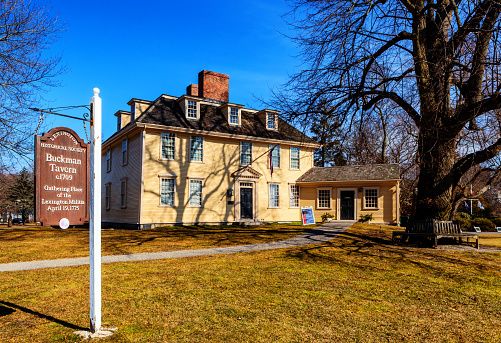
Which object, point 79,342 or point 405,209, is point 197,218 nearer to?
point 79,342

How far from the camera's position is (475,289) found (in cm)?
796

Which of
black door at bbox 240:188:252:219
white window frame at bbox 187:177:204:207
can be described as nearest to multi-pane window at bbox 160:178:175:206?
white window frame at bbox 187:177:204:207

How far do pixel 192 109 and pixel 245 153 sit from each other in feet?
15.7

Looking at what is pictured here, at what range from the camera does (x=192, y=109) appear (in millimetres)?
25453

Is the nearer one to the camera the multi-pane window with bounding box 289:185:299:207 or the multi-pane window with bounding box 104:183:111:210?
the multi-pane window with bounding box 104:183:111:210

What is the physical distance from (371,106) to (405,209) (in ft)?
92.1

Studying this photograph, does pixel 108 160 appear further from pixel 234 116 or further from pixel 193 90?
pixel 234 116

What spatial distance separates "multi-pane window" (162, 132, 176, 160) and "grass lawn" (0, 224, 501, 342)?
1346cm

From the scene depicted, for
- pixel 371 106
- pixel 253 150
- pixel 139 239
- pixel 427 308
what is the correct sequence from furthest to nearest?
pixel 253 150
pixel 139 239
pixel 371 106
pixel 427 308

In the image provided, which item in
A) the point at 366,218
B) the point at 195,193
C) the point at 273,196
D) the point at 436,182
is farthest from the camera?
the point at 273,196

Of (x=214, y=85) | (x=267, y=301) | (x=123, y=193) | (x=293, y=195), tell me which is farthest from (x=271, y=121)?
(x=267, y=301)

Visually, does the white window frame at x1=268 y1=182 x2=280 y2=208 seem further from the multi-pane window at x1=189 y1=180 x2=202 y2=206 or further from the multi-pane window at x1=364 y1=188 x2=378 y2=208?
the multi-pane window at x1=364 y1=188 x2=378 y2=208

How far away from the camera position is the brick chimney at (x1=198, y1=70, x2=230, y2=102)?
1128 inches

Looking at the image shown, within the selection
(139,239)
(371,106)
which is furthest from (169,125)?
(371,106)
